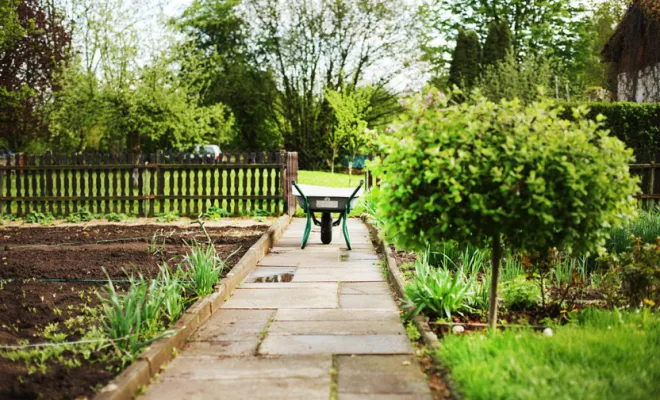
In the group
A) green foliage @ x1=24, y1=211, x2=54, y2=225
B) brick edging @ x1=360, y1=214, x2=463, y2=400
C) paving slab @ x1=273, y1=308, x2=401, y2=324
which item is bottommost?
green foliage @ x1=24, y1=211, x2=54, y2=225

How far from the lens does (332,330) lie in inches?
179

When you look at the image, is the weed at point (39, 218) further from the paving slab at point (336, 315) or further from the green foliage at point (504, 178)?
the green foliage at point (504, 178)

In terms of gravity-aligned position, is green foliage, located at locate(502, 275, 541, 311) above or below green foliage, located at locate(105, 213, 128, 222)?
above

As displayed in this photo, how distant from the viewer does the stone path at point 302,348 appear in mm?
3373

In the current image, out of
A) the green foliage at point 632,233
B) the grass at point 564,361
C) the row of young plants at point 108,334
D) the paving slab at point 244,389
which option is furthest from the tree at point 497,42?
the paving slab at point 244,389

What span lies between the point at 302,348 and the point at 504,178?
5.47 ft

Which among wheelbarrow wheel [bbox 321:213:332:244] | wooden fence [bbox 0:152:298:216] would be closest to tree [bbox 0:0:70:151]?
wooden fence [bbox 0:152:298:216]

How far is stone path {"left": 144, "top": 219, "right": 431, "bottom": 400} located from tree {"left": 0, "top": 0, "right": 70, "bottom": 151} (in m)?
17.9

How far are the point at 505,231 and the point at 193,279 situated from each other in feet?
8.64

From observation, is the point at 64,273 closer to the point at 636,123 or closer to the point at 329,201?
the point at 329,201

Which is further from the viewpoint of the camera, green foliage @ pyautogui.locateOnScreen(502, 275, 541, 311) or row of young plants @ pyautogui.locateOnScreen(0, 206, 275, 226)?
row of young plants @ pyautogui.locateOnScreen(0, 206, 275, 226)

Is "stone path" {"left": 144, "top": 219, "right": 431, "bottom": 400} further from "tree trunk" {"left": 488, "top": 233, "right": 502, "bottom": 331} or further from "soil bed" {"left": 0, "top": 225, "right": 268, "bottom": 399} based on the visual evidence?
"tree trunk" {"left": 488, "top": 233, "right": 502, "bottom": 331}

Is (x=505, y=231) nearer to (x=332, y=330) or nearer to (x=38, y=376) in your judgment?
(x=332, y=330)

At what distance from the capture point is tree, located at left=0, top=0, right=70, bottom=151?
2111cm
